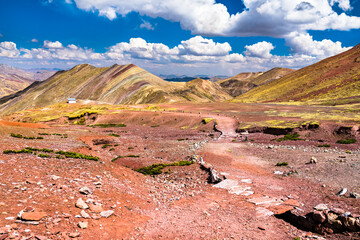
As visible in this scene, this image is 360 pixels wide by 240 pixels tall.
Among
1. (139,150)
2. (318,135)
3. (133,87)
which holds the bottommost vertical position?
(139,150)

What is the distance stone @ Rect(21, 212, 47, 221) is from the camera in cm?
846

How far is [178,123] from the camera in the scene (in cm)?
6469

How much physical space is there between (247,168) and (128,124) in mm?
54451

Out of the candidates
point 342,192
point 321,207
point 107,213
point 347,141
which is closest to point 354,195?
point 342,192

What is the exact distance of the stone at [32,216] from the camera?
8.46 m

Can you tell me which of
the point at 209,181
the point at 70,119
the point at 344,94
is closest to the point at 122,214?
the point at 209,181

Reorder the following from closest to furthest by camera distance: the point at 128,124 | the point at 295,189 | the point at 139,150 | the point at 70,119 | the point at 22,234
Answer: the point at 22,234, the point at 295,189, the point at 139,150, the point at 128,124, the point at 70,119

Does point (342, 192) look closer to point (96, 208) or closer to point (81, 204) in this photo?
point (96, 208)

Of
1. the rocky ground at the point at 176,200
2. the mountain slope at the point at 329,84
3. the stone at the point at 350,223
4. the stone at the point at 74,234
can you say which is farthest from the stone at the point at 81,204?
the mountain slope at the point at 329,84

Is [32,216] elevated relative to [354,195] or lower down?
elevated

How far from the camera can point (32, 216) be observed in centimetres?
867

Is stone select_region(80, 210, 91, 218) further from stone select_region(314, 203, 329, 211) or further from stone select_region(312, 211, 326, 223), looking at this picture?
stone select_region(314, 203, 329, 211)

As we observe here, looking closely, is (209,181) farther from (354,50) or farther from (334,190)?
(354,50)

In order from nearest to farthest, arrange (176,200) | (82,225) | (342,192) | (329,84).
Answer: (82,225) → (342,192) → (176,200) → (329,84)
